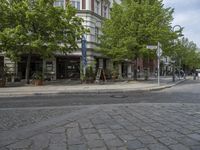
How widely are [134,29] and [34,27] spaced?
34.8 feet

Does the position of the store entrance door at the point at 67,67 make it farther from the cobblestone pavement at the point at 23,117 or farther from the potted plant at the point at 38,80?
the cobblestone pavement at the point at 23,117

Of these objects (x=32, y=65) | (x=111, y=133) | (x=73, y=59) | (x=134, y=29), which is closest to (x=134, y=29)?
(x=134, y=29)

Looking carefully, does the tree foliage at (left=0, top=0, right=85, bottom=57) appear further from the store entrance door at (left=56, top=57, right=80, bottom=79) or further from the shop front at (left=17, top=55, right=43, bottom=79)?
the store entrance door at (left=56, top=57, right=80, bottom=79)

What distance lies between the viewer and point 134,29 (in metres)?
33.9

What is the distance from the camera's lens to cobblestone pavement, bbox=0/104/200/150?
6.62m

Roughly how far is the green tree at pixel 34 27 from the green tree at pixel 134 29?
24.3 ft

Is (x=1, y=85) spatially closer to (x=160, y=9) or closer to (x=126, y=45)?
(x=126, y=45)

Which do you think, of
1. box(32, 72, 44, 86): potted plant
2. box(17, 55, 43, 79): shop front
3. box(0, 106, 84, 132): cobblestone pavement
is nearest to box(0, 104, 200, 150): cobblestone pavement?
box(0, 106, 84, 132): cobblestone pavement

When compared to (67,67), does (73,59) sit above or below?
above

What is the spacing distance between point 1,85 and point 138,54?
1415 cm

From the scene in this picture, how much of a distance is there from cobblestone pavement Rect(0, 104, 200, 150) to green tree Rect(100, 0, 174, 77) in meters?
23.2

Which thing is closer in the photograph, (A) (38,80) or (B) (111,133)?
(B) (111,133)

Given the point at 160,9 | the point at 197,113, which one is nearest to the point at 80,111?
the point at 197,113

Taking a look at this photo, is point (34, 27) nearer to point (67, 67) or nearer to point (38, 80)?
point (38, 80)
